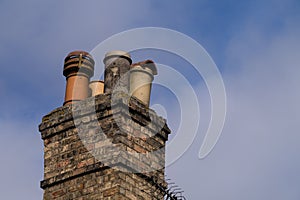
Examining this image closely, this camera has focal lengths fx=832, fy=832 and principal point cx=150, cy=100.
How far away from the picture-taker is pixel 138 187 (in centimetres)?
1271

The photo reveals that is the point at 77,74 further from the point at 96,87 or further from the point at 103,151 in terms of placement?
the point at 103,151

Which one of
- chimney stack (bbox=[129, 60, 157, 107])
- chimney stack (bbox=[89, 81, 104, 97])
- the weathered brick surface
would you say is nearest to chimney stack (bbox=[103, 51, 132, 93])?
chimney stack (bbox=[129, 60, 157, 107])

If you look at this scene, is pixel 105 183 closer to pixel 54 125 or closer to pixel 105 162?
pixel 105 162

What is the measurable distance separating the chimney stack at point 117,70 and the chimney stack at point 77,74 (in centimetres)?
32

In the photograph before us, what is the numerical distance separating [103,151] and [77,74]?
71.2 inches

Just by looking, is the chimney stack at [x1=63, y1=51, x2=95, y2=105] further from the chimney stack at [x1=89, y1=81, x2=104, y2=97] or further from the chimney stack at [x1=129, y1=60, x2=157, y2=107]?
the chimney stack at [x1=129, y1=60, x2=157, y2=107]

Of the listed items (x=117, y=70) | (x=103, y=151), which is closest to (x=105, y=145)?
(x=103, y=151)

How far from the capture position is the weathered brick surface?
1258cm

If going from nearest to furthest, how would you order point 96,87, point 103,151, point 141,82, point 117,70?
1. point 103,151
2. point 117,70
3. point 141,82
4. point 96,87

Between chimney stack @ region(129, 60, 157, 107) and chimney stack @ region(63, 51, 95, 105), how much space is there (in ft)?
2.44

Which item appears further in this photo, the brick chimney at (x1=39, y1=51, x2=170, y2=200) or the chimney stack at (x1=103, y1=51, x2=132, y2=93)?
the chimney stack at (x1=103, y1=51, x2=132, y2=93)

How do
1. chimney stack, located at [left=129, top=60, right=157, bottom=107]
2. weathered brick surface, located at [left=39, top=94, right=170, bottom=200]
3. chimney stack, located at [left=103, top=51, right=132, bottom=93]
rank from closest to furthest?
weathered brick surface, located at [left=39, top=94, right=170, bottom=200] < chimney stack, located at [left=103, top=51, right=132, bottom=93] < chimney stack, located at [left=129, top=60, right=157, bottom=107]

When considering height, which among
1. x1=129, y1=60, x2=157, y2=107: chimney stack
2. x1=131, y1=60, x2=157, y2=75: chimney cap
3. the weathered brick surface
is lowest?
the weathered brick surface

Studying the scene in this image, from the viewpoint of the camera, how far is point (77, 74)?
14.0m
